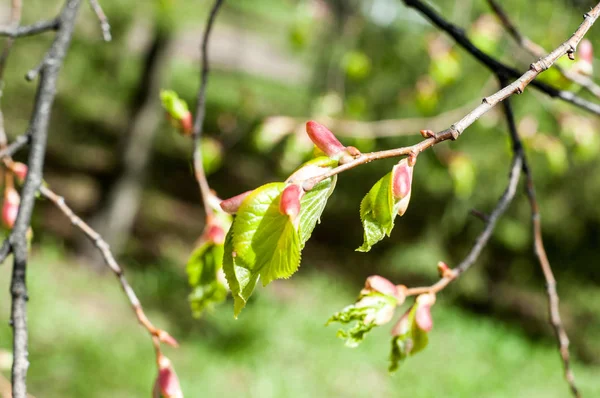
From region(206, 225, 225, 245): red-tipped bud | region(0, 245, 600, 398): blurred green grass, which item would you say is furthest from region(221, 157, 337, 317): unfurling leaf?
region(0, 245, 600, 398): blurred green grass

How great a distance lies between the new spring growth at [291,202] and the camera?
0.38 metres

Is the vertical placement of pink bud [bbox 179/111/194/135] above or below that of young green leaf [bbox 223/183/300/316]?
Answer: below

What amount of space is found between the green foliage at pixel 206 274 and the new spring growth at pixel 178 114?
0.70 ft

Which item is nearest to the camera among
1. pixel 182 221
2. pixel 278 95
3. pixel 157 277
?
pixel 157 277

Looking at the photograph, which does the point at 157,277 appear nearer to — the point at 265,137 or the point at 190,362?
the point at 190,362

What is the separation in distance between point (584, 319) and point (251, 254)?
535cm

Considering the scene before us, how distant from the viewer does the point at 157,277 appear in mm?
4723

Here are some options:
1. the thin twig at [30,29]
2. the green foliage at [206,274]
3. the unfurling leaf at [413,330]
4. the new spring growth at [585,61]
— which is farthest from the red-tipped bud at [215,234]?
the new spring growth at [585,61]

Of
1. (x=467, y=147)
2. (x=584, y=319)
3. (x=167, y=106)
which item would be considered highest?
(x=167, y=106)

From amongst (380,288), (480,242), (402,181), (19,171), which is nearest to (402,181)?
(402,181)

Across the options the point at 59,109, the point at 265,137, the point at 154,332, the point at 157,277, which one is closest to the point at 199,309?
the point at 154,332

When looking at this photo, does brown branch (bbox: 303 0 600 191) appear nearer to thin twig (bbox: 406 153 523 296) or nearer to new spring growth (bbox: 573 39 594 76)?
thin twig (bbox: 406 153 523 296)

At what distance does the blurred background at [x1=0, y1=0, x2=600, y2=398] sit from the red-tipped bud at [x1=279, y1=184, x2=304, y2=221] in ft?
4.27

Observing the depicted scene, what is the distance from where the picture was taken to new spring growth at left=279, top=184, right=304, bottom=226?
0.38m
